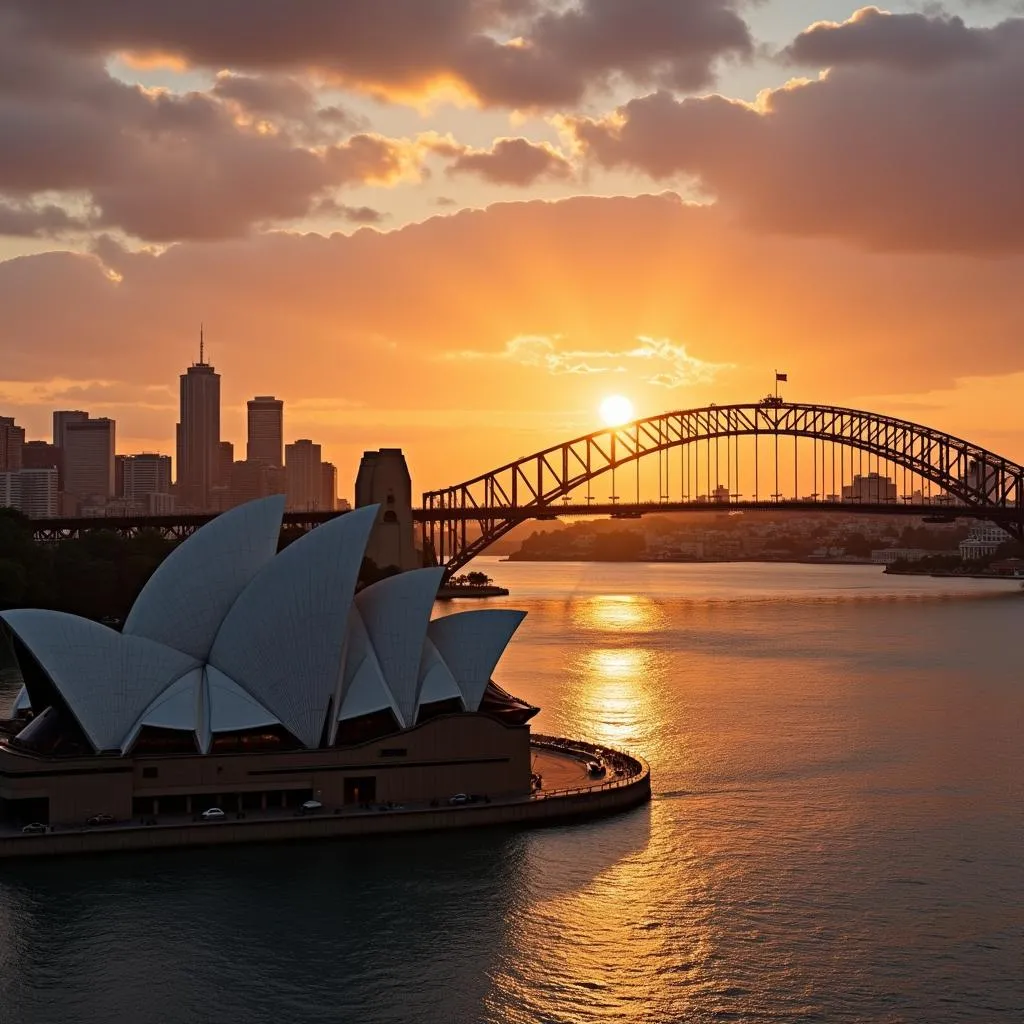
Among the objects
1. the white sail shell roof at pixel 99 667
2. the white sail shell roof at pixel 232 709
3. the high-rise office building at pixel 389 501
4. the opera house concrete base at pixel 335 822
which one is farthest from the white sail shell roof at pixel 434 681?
the high-rise office building at pixel 389 501

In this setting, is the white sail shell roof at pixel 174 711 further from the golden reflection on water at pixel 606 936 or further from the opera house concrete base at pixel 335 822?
the golden reflection on water at pixel 606 936

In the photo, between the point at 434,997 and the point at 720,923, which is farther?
the point at 720,923

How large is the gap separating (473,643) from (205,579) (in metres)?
6.65

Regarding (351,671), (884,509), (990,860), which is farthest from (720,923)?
(884,509)

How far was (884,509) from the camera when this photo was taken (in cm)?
11269

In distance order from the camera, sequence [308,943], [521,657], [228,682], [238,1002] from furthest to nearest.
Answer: [521,657], [228,682], [308,943], [238,1002]

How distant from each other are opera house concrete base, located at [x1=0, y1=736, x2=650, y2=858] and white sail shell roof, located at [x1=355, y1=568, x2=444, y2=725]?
100 inches

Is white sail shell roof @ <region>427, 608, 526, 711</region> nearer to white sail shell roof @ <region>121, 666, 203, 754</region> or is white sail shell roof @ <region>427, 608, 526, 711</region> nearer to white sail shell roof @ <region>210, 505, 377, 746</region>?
white sail shell roof @ <region>210, 505, 377, 746</region>

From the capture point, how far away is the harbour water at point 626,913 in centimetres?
2172

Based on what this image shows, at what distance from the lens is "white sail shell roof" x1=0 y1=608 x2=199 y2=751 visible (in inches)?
1195

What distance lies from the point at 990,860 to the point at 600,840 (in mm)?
7866

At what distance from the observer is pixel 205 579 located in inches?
1340

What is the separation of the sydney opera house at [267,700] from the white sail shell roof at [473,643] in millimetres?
43

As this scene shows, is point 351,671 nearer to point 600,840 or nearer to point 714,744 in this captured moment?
point 600,840
